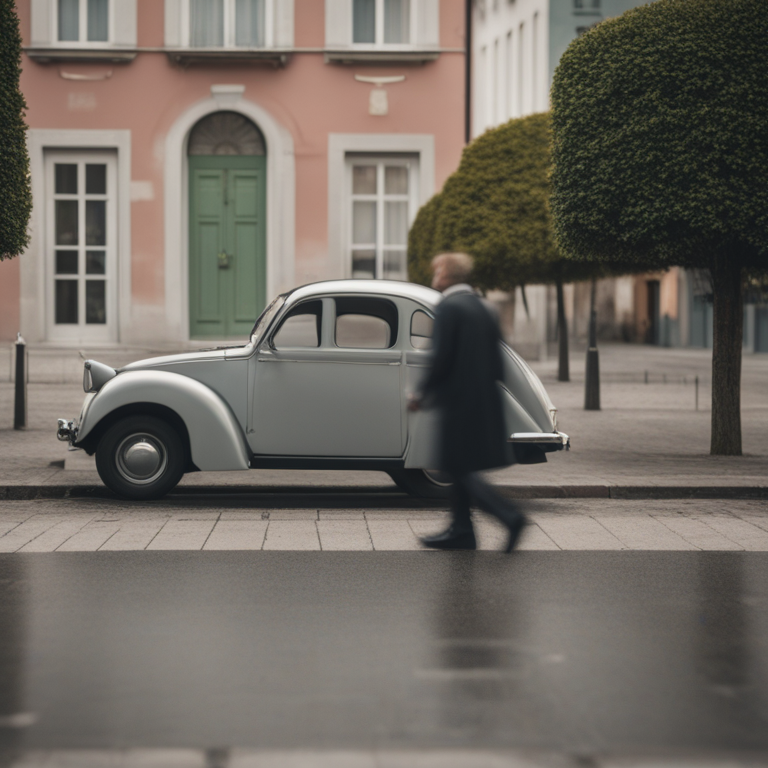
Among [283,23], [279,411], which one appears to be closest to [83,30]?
[283,23]

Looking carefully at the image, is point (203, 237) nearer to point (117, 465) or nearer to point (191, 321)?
point (191, 321)

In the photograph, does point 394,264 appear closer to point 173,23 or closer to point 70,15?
point 173,23

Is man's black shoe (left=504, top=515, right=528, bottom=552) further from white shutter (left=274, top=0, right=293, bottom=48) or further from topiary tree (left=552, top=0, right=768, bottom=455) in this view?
white shutter (left=274, top=0, right=293, bottom=48)

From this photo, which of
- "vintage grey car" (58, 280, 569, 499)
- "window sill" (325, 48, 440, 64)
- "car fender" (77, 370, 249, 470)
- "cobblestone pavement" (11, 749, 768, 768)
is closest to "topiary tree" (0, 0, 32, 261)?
"vintage grey car" (58, 280, 569, 499)

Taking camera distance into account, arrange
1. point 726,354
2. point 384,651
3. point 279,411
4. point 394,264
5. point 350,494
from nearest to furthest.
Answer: point 384,651, point 279,411, point 350,494, point 726,354, point 394,264

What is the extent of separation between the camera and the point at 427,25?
23.0m

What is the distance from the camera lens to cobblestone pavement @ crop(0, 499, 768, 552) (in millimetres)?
8141

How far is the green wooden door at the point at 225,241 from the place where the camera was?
2341 centimetres

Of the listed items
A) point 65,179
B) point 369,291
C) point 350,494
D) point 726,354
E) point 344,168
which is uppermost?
point 344,168

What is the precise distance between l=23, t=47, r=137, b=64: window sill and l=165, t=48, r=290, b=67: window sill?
77cm

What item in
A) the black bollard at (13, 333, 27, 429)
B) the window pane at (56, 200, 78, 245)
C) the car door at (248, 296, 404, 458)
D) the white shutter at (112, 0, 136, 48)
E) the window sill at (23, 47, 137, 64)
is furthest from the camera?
the window pane at (56, 200, 78, 245)

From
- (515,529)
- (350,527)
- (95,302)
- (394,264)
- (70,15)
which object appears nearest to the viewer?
(515,529)

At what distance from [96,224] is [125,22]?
11.9 ft

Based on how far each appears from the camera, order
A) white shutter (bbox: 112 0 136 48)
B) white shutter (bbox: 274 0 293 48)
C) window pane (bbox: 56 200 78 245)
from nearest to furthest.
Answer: white shutter (bbox: 112 0 136 48)
white shutter (bbox: 274 0 293 48)
window pane (bbox: 56 200 78 245)
